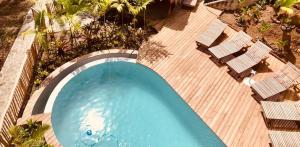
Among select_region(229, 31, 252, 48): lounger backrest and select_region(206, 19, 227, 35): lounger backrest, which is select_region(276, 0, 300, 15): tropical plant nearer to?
select_region(229, 31, 252, 48): lounger backrest

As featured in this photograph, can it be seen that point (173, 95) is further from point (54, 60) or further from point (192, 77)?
point (54, 60)

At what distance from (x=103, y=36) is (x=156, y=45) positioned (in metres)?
3.72

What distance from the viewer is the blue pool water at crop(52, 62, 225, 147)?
15008mm

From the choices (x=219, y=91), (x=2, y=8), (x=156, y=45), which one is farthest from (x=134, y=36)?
(x=2, y=8)

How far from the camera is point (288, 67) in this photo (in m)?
17.2

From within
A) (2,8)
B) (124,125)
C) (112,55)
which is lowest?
(124,125)

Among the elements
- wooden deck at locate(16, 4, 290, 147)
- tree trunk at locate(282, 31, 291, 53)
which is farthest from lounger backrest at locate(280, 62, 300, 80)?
tree trunk at locate(282, 31, 291, 53)

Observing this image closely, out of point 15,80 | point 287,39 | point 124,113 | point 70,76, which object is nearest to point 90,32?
point 70,76

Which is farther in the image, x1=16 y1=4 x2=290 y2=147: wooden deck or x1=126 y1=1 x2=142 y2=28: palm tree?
x1=126 y1=1 x2=142 y2=28: palm tree

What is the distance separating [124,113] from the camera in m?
16.3

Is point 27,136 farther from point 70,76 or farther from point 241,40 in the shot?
point 241,40

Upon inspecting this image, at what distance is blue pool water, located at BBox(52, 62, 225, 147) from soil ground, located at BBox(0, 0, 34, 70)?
5.75 meters

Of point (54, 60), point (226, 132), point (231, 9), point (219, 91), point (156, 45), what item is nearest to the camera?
point (226, 132)

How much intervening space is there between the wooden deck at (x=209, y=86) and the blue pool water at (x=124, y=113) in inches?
21.2
